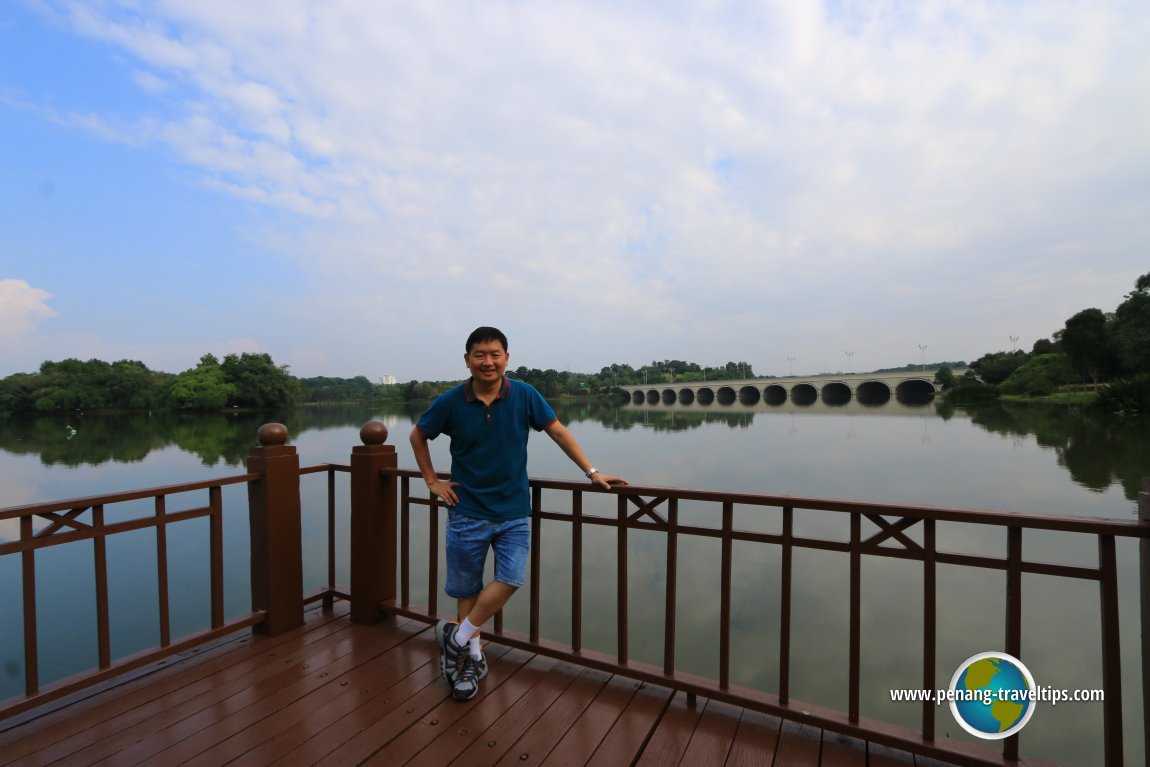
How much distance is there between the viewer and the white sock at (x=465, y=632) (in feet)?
6.72

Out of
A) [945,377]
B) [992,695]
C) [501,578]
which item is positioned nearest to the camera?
[992,695]

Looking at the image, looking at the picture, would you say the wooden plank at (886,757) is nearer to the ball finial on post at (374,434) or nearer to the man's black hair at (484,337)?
the man's black hair at (484,337)

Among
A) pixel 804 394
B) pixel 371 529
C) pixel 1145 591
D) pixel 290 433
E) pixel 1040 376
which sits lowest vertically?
→ pixel 290 433

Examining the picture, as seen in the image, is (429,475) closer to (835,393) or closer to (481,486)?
(481,486)

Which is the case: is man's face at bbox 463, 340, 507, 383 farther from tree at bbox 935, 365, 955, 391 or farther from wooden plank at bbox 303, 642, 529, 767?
tree at bbox 935, 365, 955, 391

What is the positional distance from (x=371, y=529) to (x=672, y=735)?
1.74 m

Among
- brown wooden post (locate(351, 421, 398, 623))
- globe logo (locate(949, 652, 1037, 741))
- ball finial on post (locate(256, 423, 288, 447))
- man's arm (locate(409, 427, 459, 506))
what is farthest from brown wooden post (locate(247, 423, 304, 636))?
globe logo (locate(949, 652, 1037, 741))

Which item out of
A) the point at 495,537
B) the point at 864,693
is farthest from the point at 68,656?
the point at 864,693

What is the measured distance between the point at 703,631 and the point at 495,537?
5.40m

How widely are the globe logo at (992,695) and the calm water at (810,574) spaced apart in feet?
2.13

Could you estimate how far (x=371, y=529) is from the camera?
8.87 feet

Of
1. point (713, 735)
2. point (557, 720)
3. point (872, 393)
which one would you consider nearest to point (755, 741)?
point (713, 735)

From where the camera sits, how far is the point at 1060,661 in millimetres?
5648

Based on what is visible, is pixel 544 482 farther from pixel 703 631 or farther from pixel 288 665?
pixel 703 631
